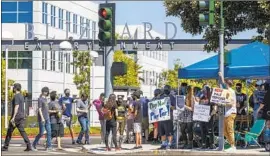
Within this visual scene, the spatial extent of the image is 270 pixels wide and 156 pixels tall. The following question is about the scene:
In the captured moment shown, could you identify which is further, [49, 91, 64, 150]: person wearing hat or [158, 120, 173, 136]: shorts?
[49, 91, 64, 150]: person wearing hat

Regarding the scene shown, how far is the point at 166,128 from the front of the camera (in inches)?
806

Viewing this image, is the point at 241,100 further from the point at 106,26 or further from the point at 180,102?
the point at 106,26

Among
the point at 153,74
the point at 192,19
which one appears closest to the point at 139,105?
the point at 192,19

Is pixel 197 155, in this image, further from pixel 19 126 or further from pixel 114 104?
pixel 19 126

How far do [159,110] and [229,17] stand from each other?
7.28 metres

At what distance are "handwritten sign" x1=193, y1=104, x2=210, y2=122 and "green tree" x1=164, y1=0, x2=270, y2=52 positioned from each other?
249 inches

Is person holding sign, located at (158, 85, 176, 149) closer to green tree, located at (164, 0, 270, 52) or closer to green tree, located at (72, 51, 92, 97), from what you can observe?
green tree, located at (164, 0, 270, 52)

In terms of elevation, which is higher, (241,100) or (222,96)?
(222,96)

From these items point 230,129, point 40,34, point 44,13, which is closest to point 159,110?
point 230,129

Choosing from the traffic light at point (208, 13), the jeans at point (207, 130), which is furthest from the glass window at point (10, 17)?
the traffic light at point (208, 13)

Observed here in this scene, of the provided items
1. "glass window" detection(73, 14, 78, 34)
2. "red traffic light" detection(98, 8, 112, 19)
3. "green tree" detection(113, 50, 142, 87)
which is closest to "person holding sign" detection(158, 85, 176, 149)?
A: "red traffic light" detection(98, 8, 112, 19)

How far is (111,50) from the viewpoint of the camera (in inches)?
857

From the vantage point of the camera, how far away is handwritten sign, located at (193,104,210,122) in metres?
19.8

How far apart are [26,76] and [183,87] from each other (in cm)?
5050
